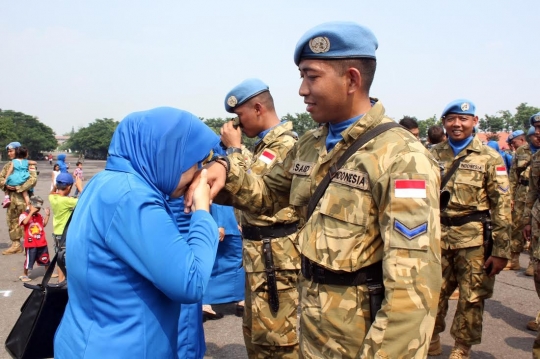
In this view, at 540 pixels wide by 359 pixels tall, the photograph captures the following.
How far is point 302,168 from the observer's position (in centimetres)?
212

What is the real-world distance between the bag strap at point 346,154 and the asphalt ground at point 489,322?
9.34 feet

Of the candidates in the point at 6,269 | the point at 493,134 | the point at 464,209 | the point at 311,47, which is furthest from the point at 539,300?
the point at 493,134

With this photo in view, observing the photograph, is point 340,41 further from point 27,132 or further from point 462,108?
point 27,132

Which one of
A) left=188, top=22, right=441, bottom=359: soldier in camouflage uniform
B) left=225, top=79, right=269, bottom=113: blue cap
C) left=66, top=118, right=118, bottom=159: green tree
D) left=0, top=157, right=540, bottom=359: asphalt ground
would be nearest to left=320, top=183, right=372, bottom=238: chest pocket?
left=188, top=22, right=441, bottom=359: soldier in camouflage uniform

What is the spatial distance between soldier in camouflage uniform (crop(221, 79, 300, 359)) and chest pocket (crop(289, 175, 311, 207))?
3.40 ft

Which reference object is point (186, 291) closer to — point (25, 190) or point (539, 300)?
point (539, 300)

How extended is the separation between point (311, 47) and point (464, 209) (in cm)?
281

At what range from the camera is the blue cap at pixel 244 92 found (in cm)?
356

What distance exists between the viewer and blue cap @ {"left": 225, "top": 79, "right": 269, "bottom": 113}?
3564 millimetres

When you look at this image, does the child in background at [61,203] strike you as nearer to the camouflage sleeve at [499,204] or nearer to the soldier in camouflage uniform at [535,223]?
the camouflage sleeve at [499,204]

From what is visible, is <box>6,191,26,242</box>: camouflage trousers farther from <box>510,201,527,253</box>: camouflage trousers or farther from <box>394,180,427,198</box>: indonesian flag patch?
<box>510,201,527,253</box>: camouflage trousers

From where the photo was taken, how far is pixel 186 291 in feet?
4.79

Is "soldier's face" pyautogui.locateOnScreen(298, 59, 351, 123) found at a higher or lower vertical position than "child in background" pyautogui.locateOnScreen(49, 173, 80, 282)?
higher

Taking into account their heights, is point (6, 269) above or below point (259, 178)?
below
